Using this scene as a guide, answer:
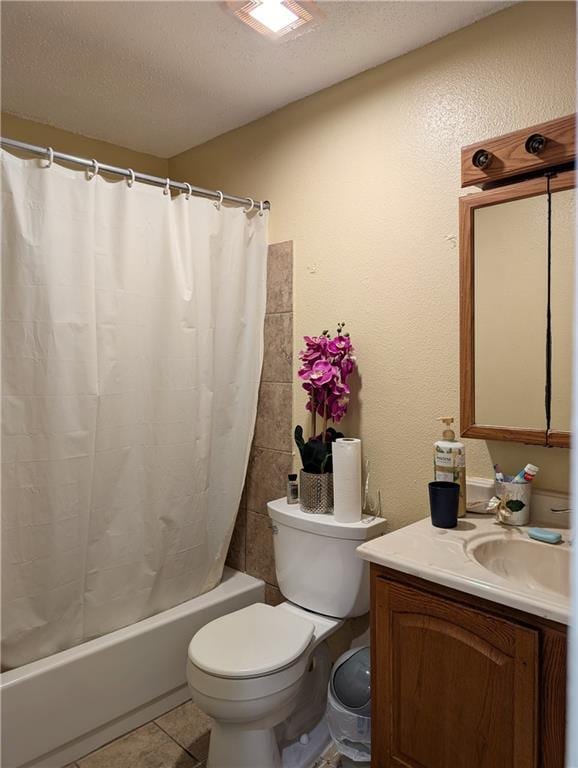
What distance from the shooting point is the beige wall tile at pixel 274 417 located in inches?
90.7

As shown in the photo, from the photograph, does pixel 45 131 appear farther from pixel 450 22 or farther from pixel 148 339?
pixel 450 22

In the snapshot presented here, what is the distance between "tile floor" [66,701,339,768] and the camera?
1774 millimetres

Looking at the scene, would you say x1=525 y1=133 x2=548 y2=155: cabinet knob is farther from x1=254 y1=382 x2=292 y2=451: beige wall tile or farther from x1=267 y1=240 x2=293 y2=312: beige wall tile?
x1=254 y1=382 x2=292 y2=451: beige wall tile

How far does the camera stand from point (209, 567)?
7.48 ft

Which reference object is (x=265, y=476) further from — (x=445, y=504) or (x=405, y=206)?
(x=405, y=206)

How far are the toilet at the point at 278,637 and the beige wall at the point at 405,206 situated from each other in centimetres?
26

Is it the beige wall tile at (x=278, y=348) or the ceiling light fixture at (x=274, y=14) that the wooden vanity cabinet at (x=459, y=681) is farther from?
the ceiling light fixture at (x=274, y=14)

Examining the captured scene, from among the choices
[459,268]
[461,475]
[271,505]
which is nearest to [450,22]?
[459,268]

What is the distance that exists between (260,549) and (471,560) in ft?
4.19

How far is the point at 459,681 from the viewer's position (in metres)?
1.20

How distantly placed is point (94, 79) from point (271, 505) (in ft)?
5.68

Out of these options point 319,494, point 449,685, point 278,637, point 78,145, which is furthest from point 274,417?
point 78,145

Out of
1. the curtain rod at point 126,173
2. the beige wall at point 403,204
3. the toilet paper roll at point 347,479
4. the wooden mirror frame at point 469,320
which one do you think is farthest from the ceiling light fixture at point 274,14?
the toilet paper roll at point 347,479

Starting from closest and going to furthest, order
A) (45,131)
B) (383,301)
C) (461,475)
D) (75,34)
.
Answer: (461,475) < (75,34) < (383,301) < (45,131)
